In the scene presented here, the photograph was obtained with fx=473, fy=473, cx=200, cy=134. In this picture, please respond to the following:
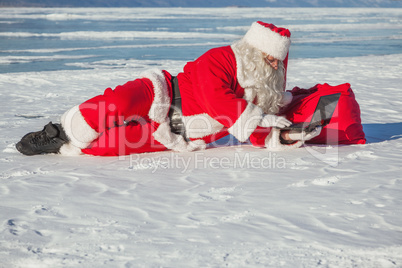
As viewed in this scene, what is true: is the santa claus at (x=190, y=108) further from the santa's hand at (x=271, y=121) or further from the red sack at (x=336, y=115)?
the red sack at (x=336, y=115)

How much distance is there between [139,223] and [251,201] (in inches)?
21.7

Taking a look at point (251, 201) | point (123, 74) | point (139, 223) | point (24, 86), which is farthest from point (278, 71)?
point (123, 74)

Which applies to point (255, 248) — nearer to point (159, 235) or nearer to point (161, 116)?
point (159, 235)

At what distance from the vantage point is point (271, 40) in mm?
2670

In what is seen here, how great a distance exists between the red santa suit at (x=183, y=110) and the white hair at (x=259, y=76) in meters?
0.02

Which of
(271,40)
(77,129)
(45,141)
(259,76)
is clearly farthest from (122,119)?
(271,40)

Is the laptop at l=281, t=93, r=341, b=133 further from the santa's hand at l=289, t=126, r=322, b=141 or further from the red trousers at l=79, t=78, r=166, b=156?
the red trousers at l=79, t=78, r=166, b=156

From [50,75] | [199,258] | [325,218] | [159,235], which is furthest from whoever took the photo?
[50,75]

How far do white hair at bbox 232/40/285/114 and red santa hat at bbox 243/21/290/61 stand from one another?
5 centimetres

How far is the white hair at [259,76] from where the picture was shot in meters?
2.74

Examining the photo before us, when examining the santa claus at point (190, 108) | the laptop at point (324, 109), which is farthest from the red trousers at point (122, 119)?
the laptop at point (324, 109)

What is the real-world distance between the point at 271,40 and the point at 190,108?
62 cm

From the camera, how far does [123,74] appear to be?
698cm

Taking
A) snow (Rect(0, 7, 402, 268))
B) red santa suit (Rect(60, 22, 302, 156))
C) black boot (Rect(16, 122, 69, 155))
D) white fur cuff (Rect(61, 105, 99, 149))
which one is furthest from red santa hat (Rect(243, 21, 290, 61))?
black boot (Rect(16, 122, 69, 155))
